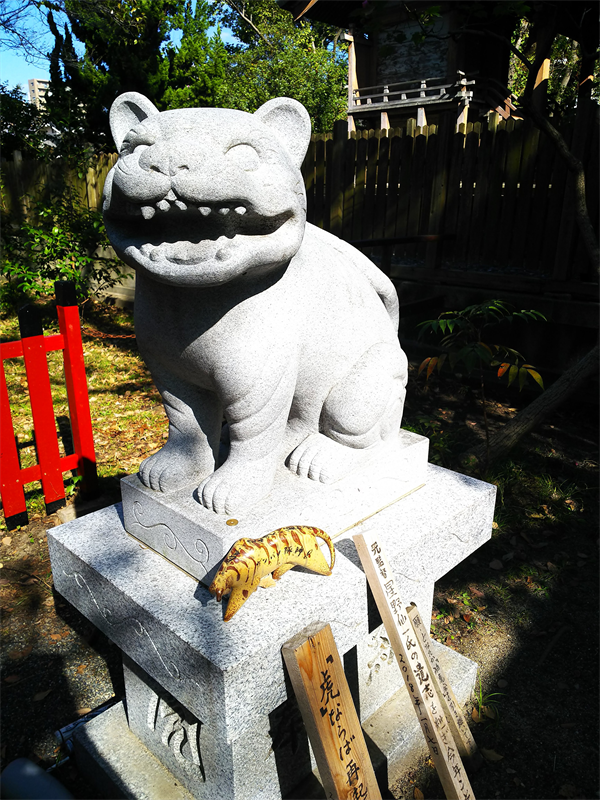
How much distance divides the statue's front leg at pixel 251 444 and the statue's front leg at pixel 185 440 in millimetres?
146

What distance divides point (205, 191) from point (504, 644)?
275 cm

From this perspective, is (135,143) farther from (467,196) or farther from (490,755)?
(467,196)

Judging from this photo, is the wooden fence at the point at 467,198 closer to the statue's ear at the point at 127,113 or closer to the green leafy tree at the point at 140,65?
the statue's ear at the point at 127,113

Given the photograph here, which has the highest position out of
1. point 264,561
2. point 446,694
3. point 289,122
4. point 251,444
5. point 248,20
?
point 248,20

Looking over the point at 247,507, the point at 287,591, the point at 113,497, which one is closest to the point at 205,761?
the point at 287,591

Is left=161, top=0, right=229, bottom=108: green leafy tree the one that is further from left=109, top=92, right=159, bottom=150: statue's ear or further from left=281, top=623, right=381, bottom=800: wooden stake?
left=281, top=623, right=381, bottom=800: wooden stake

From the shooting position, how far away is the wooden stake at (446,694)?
2.14 meters

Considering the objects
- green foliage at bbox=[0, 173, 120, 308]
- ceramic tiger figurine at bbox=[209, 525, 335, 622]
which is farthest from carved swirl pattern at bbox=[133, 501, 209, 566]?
green foliage at bbox=[0, 173, 120, 308]

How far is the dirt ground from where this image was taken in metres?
2.46

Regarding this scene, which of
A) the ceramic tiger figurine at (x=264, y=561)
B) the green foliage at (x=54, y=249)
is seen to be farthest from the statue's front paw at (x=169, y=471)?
the green foliage at (x=54, y=249)

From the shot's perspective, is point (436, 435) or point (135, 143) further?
point (436, 435)

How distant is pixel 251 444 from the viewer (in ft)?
6.80

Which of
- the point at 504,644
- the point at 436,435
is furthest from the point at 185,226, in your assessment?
the point at 436,435

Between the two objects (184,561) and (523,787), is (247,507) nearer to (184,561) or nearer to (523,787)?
(184,561)
